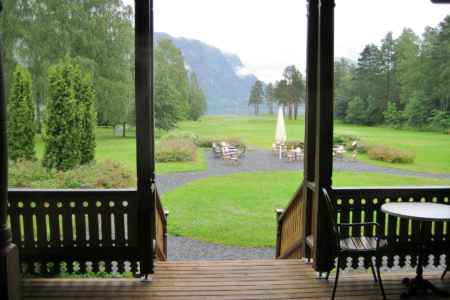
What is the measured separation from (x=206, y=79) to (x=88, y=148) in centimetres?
5013

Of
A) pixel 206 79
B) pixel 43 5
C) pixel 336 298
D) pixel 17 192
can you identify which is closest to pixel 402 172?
pixel 336 298

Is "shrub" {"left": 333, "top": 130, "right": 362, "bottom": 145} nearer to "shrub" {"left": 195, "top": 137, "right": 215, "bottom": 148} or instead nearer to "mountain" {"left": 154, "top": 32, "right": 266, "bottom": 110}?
"shrub" {"left": 195, "top": 137, "right": 215, "bottom": 148}

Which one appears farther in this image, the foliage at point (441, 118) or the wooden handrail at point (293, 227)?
the foliage at point (441, 118)

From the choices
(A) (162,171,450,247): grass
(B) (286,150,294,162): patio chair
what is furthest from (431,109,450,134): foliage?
(B) (286,150,294,162): patio chair

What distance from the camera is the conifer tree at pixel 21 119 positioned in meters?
8.91

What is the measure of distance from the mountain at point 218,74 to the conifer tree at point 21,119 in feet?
111

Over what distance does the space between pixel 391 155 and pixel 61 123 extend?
13.1m

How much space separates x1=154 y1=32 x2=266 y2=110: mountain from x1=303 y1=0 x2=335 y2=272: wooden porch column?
40.8m

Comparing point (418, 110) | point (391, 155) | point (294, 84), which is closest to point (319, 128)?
point (391, 155)

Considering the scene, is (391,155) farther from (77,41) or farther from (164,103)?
(77,41)

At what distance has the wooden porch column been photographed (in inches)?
92.4

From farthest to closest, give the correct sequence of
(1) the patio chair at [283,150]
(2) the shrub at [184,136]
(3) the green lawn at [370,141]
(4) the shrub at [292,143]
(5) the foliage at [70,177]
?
(2) the shrub at [184,136]
(4) the shrub at [292,143]
(1) the patio chair at [283,150]
(3) the green lawn at [370,141]
(5) the foliage at [70,177]

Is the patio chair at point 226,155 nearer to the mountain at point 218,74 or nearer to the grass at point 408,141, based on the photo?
the grass at point 408,141

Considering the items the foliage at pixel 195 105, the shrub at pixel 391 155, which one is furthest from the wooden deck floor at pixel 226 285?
the foliage at pixel 195 105
